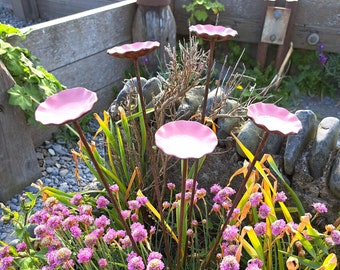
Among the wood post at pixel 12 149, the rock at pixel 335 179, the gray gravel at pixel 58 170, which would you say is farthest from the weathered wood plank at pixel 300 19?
the rock at pixel 335 179

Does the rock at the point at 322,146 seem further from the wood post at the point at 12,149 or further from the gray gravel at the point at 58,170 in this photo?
the wood post at the point at 12,149

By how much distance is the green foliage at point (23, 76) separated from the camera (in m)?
2.34

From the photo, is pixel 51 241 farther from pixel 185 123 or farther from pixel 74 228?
pixel 185 123

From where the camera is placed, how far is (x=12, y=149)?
2426mm

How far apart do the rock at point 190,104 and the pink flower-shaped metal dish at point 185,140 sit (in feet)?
3.10

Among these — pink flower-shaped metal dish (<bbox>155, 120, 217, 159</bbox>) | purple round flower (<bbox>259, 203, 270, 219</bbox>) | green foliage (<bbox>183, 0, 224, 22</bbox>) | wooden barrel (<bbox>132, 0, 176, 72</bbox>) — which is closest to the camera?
pink flower-shaped metal dish (<bbox>155, 120, 217, 159</bbox>)

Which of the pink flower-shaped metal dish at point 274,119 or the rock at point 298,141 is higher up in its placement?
the pink flower-shaped metal dish at point 274,119

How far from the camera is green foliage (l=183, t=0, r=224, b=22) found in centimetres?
362

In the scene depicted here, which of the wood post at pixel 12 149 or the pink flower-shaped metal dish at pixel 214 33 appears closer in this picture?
the pink flower-shaped metal dish at pixel 214 33

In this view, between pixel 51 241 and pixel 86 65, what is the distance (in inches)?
88.6

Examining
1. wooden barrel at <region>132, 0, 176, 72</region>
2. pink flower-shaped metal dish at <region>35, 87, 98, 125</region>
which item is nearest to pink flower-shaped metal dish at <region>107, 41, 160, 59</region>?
pink flower-shaped metal dish at <region>35, 87, 98, 125</region>

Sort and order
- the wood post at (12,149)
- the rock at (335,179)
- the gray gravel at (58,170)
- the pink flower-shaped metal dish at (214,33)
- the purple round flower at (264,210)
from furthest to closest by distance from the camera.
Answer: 1. the gray gravel at (58,170)
2. the wood post at (12,149)
3. the rock at (335,179)
4. the purple round flower at (264,210)
5. the pink flower-shaped metal dish at (214,33)

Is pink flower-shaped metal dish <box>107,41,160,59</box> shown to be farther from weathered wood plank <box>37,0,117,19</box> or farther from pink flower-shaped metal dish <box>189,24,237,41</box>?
weathered wood plank <box>37,0,117,19</box>

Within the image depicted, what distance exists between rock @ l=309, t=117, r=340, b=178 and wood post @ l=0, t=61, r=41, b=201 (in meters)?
1.88
